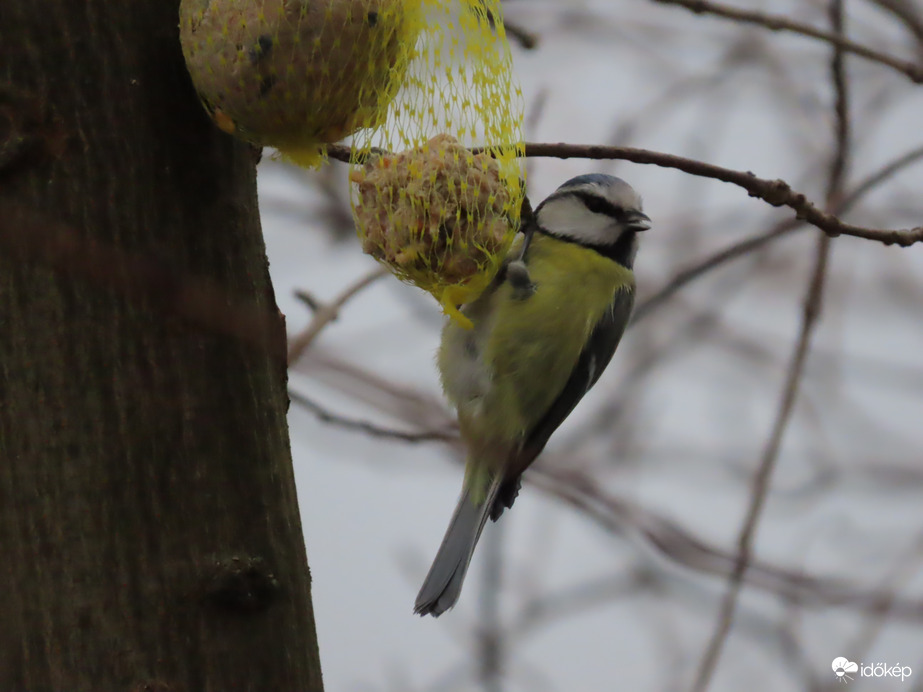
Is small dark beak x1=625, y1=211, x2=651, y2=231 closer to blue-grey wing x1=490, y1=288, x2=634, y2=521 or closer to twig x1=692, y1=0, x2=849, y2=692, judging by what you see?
blue-grey wing x1=490, y1=288, x2=634, y2=521

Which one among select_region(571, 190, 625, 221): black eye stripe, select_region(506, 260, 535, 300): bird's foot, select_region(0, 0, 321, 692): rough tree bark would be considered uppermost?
select_region(571, 190, 625, 221): black eye stripe

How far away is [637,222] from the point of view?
2.20m

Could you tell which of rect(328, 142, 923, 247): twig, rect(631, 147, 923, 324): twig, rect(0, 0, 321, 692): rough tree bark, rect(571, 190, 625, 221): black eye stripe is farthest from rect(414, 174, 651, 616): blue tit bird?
rect(0, 0, 321, 692): rough tree bark

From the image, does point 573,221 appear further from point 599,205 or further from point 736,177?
point 736,177

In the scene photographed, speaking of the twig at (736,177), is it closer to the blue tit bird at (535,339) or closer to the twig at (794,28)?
the twig at (794,28)

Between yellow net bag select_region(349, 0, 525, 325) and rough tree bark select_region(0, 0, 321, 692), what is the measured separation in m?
0.40

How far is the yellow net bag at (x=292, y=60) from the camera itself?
3.75ft

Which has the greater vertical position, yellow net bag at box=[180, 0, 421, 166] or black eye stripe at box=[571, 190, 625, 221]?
black eye stripe at box=[571, 190, 625, 221]

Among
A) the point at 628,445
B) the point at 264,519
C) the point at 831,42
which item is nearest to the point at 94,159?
the point at 264,519

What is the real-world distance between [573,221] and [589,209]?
42 mm

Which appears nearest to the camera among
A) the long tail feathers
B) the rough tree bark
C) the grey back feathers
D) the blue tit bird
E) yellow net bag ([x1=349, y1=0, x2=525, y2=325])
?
the rough tree bark

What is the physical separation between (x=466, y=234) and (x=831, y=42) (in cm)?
61

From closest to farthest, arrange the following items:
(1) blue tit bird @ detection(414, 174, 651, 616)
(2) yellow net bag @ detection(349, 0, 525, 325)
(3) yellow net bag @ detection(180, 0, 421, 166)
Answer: (3) yellow net bag @ detection(180, 0, 421, 166), (2) yellow net bag @ detection(349, 0, 525, 325), (1) blue tit bird @ detection(414, 174, 651, 616)

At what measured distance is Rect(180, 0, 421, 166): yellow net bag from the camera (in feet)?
3.75
